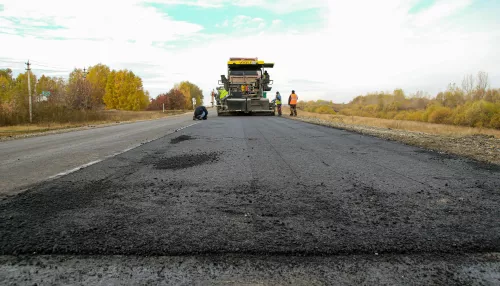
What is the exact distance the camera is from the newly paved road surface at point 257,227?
6.72ft

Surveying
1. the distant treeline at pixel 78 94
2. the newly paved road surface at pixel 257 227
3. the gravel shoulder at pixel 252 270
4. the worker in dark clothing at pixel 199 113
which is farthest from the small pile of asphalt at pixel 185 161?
the distant treeline at pixel 78 94

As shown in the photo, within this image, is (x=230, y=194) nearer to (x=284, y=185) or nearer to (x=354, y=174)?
(x=284, y=185)

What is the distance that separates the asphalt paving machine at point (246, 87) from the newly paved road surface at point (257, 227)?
66.8ft

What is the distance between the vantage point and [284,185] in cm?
421

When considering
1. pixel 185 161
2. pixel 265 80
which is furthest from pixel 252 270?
pixel 265 80

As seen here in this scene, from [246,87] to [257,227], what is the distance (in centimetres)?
2325

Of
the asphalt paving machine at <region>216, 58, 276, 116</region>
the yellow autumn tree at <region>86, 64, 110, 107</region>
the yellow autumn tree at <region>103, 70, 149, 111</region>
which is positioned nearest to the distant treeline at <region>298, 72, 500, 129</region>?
the asphalt paving machine at <region>216, 58, 276, 116</region>

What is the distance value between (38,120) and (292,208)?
100 ft

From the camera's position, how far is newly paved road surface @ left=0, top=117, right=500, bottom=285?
2.05 metres

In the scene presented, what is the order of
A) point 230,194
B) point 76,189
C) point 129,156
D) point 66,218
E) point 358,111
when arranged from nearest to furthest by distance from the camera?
point 66,218 < point 230,194 < point 76,189 < point 129,156 < point 358,111

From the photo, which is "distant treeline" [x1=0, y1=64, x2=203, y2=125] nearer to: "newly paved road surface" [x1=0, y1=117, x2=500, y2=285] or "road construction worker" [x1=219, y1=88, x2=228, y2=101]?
"road construction worker" [x1=219, y1=88, x2=228, y2=101]

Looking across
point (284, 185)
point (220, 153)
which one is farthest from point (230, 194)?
point (220, 153)

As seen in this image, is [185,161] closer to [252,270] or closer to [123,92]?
[252,270]

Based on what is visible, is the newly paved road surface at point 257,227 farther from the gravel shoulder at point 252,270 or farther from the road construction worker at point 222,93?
the road construction worker at point 222,93
